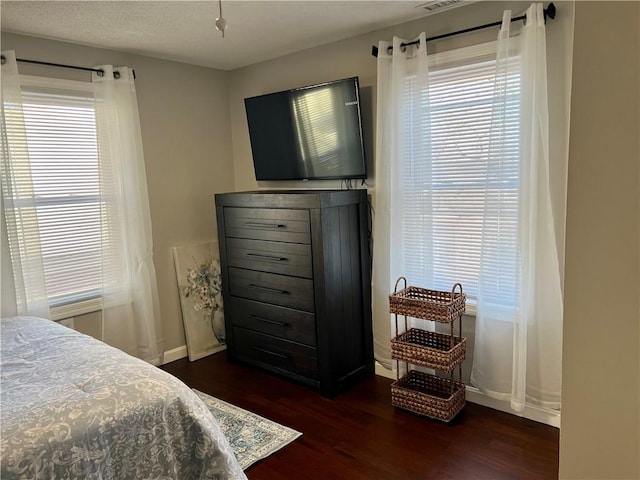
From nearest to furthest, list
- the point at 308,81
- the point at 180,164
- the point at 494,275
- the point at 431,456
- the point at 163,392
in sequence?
the point at 163,392 < the point at 431,456 < the point at 494,275 < the point at 308,81 < the point at 180,164

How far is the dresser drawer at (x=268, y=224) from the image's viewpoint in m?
3.07

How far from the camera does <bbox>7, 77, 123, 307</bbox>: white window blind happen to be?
9.84ft

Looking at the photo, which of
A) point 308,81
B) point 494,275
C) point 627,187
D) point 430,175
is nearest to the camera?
point 627,187

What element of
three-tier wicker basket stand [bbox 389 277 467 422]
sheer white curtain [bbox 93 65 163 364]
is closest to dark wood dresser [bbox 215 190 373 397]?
three-tier wicker basket stand [bbox 389 277 467 422]

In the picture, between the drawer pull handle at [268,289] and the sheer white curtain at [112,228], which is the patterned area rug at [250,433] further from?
the sheer white curtain at [112,228]

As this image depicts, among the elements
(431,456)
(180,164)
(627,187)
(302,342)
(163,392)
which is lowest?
(431,456)

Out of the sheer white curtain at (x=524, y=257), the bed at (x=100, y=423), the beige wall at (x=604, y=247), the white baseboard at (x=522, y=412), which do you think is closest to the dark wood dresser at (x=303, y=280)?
the white baseboard at (x=522, y=412)

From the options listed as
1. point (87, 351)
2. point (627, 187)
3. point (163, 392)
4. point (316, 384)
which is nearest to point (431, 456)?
point (316, 384)

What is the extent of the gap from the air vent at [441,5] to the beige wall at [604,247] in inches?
77.0

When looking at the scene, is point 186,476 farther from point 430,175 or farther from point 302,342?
point 430,175

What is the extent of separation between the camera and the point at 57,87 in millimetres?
3072

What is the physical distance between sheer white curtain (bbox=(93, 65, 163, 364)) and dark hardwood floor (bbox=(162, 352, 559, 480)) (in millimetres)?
754

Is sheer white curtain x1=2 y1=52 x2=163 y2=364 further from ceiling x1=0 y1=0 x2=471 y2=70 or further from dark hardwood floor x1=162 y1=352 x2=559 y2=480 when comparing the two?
dark hardwood floor x1=162 y1=352 x2=559 y2=480

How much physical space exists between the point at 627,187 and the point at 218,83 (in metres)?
3.64
